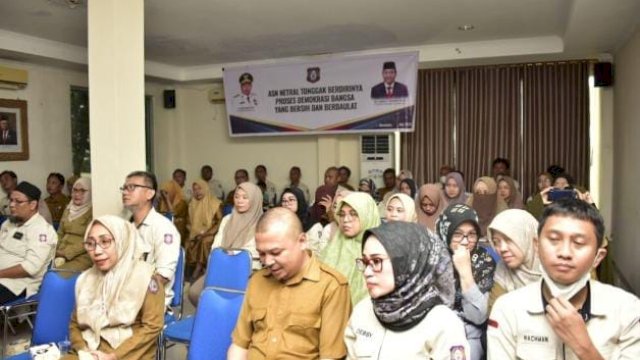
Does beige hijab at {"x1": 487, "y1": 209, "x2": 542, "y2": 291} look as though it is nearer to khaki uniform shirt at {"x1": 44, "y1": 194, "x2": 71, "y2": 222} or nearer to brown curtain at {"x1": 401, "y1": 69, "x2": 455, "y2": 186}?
brown curtain at {"x1": 401, "y1": 69, "x2": 455, "y2": 186}

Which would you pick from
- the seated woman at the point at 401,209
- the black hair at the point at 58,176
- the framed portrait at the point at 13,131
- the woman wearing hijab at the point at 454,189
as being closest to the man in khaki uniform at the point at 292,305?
the seated woman at the point at 401,209

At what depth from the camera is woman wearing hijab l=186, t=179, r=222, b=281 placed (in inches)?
227

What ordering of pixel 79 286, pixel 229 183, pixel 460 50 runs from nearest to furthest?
pixel 79 286 → pixel 460 50 → pixel 229 183

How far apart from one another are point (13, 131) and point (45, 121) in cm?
48

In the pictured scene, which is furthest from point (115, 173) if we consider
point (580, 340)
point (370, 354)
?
point (580, 340)

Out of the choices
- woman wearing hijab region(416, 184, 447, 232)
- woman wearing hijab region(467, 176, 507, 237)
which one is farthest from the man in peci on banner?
woman wearing hijab region(416, 184, 447, 232)

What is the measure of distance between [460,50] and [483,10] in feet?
4.73

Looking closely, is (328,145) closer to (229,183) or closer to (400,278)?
(229,183)

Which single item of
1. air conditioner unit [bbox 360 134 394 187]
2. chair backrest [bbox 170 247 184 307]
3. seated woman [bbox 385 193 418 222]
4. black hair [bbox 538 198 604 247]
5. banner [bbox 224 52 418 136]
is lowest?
chair backrest [bbox 170 247 184 307]

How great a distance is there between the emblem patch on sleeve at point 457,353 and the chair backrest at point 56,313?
1916 mm

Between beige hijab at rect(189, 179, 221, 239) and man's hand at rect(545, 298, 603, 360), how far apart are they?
15.9 ft

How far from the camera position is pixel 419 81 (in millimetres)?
7531

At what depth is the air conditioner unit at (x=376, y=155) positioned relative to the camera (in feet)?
25.0

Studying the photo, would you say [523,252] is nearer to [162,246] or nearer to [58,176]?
[162,246]
